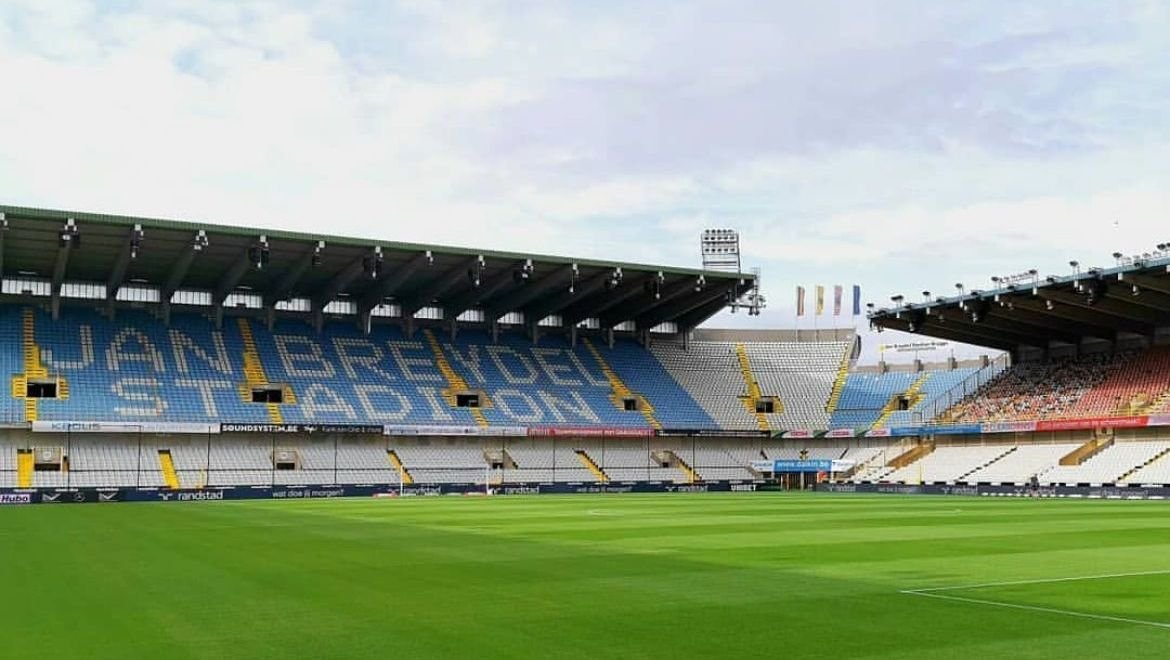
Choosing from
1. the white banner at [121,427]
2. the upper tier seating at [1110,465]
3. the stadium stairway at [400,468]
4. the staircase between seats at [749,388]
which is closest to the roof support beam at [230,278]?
the white banner at [121,427]

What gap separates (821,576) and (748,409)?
64.5 metres

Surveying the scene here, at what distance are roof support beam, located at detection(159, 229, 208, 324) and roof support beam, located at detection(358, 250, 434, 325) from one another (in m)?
11.4

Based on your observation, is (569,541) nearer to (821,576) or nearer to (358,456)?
(821,576)

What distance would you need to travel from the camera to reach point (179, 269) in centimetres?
6372

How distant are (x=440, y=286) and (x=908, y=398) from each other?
34774 millimetres

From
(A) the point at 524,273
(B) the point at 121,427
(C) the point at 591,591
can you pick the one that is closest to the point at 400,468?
(A) the point at 524,273

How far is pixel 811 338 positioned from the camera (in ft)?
295

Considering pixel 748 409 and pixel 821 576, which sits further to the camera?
pixel 748 409

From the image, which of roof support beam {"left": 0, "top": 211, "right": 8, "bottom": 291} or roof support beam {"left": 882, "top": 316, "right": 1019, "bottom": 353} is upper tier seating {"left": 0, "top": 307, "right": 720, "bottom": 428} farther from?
roof support beam {"left": 882, "top": 316, "right": 1019, "bottom": 353}

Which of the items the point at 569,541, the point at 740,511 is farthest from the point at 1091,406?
the point at 569,541

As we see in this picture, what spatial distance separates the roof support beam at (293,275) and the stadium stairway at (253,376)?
2.52 meters

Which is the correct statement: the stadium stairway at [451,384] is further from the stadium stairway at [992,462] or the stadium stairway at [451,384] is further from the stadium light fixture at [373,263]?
the stadium stairway at [992,462]

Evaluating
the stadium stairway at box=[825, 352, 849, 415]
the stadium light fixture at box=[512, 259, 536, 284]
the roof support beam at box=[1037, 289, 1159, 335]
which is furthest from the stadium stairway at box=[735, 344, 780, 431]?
the roof support beam at box=[1037, 289, 1159, 335]

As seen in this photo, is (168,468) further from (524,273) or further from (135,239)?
(524,273)
